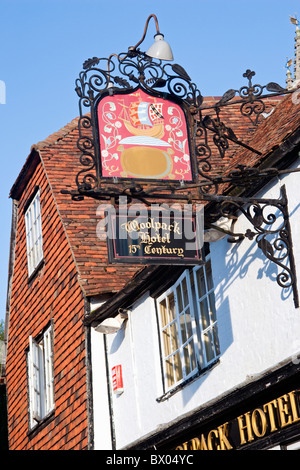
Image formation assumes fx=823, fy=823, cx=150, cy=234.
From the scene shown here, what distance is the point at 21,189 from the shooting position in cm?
1766

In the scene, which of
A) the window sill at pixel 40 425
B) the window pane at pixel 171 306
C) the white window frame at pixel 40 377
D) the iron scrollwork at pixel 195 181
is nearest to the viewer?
the iron scrollwork at pixel 195 181

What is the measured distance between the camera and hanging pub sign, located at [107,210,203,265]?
8.46m

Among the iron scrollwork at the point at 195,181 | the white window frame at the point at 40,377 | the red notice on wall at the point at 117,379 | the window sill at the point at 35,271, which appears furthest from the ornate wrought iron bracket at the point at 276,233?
the window sill at the point at 35,271

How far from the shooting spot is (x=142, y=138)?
8930 millimetres

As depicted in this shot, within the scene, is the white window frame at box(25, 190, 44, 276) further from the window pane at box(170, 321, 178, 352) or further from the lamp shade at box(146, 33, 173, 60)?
the lamp shade at box(146, 33, 173, 60)

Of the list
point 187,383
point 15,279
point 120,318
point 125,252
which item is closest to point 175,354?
point 187,383

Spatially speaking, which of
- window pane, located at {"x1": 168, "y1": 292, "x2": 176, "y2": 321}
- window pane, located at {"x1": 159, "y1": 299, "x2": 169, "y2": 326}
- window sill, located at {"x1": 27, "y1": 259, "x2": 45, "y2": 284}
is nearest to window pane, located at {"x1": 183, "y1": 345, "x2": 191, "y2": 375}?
window pane, located at {"x1": 168, "y1": 292, "x2": 176, "y2": 321}

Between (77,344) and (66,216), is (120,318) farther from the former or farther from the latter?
(66,216)

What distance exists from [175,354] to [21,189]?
7535mm

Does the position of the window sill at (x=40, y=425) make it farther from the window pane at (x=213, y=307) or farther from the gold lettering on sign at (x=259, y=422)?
the gold lettering on sign at (x=259, y=422)

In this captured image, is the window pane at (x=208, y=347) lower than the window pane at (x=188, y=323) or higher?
lower

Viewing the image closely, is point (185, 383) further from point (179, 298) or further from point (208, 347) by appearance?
point (179, 298)

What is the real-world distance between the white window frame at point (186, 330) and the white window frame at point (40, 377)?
13.0 feet

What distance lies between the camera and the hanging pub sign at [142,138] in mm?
8688
